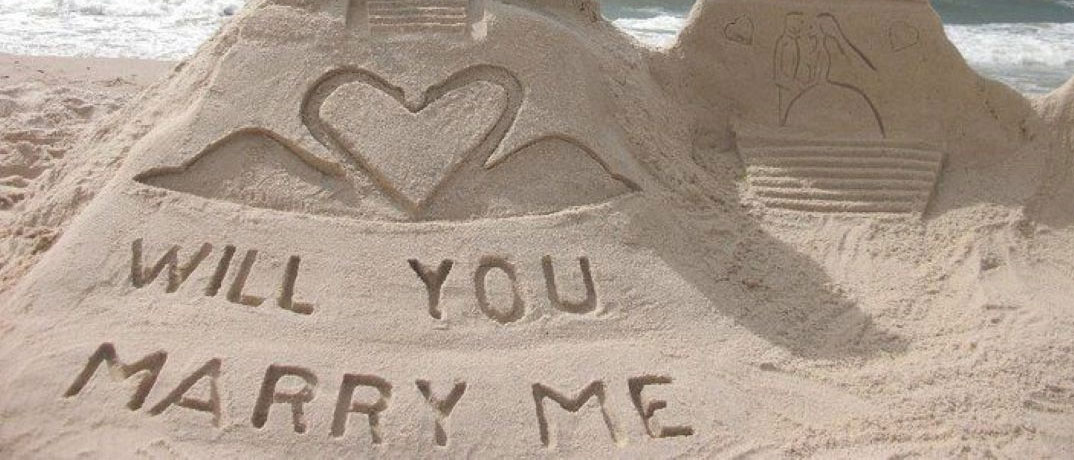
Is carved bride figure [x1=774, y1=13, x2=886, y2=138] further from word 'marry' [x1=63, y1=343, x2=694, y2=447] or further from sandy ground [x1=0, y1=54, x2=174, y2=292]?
sandy ground [x1=0, y1=54, x2=174, y2=292]

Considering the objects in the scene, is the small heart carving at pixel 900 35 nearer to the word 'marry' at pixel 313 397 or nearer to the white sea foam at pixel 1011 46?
the word 'marry' at pixel 313 397

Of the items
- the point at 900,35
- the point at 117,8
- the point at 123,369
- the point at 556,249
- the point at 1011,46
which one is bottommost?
the point at 123,369

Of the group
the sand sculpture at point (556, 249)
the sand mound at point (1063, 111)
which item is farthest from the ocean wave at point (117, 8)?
the sand mound at point (1063, 111)

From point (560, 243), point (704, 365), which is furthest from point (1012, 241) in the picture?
point (560, 243)

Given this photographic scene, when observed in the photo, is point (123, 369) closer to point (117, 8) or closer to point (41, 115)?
point (41, 115)

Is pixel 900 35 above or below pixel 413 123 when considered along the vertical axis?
above

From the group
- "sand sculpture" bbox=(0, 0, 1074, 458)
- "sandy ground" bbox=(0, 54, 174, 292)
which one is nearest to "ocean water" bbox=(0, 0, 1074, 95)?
"sandy ground" bbox=(0, 54, 174, 292)

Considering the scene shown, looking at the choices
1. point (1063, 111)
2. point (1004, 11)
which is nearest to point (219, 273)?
point (1063, 111)
